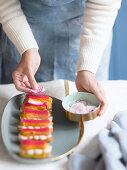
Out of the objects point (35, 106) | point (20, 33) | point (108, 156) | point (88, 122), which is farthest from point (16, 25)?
point (108, 156)

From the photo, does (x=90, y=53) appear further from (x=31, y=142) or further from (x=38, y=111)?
(x=31, y=142)

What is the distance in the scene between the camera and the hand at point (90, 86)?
0.89m

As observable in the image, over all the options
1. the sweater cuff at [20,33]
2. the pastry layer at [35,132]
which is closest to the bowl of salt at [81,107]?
the pastry layer at [35,132]

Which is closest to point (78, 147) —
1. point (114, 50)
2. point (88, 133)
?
point (88, 133)

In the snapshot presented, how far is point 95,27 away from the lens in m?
1.05

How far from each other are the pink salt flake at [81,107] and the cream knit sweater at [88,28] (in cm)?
16

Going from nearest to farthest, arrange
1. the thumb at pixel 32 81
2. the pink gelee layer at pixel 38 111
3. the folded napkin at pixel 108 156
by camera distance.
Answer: the folded napkin at pixel 108 156, the pink gelee layer at pixel 38 111, the thumb at pixel 32 81

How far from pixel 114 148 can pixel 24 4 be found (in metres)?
0.72

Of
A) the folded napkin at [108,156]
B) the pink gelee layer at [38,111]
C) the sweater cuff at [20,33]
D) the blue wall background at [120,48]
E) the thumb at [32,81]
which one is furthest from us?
the blue wall background at [120,48]

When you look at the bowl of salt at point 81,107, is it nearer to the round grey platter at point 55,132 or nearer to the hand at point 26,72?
the round grey platter at point 55,132

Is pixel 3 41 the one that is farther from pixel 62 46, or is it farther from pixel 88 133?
pixel 88 133

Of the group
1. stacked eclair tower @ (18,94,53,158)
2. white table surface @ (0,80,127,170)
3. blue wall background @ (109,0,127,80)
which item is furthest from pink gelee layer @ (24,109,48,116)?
blue wall background @ (109,0,127,80)

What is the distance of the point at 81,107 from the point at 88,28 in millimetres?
334

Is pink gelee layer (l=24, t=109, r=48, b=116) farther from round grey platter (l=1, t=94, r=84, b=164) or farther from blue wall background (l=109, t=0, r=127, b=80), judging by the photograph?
blue wall background (l=109, t=0, r=127, b=80)
